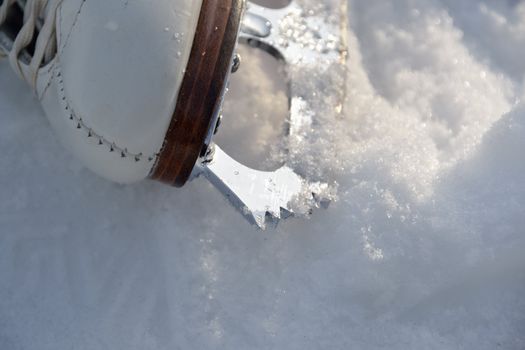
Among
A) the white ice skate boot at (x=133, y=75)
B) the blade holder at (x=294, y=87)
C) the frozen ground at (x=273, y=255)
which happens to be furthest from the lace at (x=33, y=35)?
the blade holder at (x=294, y=87)

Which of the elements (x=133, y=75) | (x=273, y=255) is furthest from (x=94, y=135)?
(x=273, y=255)

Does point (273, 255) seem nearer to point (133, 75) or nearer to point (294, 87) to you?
point (294, 87)

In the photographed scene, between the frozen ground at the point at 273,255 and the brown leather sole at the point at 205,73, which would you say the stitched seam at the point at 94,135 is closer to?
the brown leather sole at the point at 205,73

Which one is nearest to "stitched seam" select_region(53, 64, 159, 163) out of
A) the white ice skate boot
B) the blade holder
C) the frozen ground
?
the white ice skate boot

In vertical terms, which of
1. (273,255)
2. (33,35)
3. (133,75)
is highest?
(133,75)

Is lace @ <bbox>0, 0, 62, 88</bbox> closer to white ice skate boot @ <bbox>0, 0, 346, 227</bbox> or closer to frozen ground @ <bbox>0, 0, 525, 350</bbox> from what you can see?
white ice skate boot @ <bbox>0, 0, 346, 227</bbox>

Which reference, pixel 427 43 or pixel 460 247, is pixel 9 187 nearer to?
pixel 460 247

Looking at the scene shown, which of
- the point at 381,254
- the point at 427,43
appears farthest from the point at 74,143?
the point at 427,43
